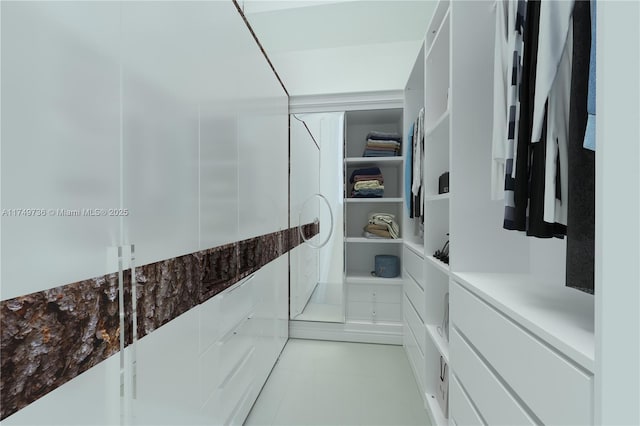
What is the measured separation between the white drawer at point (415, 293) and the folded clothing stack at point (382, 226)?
1.43 ft

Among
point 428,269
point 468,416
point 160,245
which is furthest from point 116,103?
point 428,269

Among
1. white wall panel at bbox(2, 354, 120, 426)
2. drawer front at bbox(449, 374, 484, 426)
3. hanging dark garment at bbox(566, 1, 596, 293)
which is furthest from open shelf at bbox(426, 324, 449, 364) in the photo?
white wall panel at bbox(2, 354, 120, 426)

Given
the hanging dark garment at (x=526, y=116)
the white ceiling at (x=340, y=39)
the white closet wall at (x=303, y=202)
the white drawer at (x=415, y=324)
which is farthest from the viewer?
the white closet wall at (x=303, y=202)

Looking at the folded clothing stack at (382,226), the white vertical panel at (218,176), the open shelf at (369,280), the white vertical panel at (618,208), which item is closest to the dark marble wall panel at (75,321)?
the white vertical panel at (218,176)

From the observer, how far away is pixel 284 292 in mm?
2467

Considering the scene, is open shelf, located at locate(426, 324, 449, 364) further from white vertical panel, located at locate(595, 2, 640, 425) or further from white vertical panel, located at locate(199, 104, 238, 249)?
white vertical panel, located at locate(199, 104, 238, 249)

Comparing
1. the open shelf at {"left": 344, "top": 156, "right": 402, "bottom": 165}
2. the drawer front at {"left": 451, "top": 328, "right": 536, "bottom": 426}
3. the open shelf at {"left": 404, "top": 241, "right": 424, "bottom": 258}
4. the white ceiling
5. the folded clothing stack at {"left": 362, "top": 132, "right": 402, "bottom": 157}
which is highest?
the white ceiling

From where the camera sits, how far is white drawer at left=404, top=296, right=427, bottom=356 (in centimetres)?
186

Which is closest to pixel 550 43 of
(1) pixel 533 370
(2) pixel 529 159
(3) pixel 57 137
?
(2) pixel 529 159

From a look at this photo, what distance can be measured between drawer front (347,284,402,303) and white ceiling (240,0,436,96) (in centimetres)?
191

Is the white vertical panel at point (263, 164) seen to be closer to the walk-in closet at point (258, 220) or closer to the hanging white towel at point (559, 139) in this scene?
the walk-in closet at point (258, 220)

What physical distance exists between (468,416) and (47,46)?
5.31ft

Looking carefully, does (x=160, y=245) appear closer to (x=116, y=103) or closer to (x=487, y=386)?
(x=116, y=103)

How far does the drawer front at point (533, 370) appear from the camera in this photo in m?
0.55
